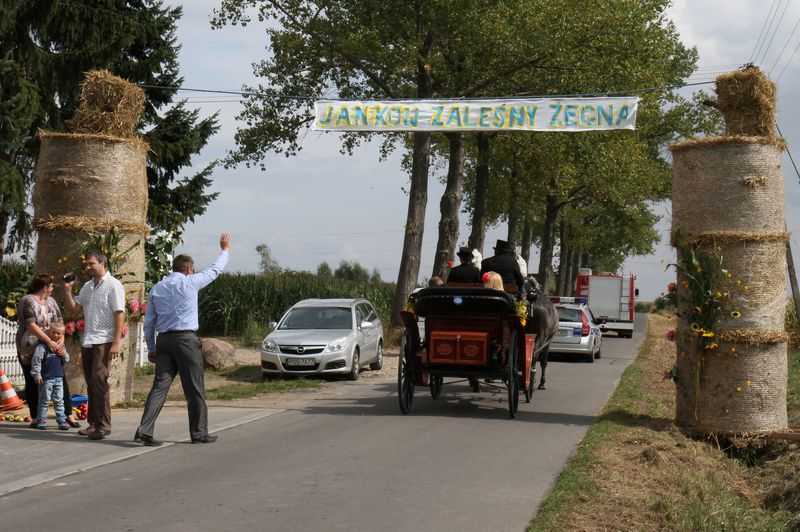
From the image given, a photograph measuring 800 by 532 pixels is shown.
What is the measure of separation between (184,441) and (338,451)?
71.0 inches

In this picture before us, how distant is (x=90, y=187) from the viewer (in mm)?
13352

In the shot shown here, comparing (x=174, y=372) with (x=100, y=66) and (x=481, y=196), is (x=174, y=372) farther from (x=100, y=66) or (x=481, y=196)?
(x=481, y=196)

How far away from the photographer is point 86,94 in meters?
13.6

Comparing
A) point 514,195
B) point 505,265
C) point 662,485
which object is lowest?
point 662,485

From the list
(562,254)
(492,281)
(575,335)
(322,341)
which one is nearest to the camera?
(492,281)

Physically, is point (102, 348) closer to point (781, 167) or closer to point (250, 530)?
point (250, 530)

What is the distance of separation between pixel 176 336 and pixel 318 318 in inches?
403

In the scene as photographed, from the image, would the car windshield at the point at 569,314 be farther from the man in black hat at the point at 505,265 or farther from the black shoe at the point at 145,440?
the black shoe at the point at 145,440

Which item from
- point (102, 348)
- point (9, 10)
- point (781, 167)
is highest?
point (9, 10)

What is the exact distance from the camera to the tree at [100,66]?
27.5m

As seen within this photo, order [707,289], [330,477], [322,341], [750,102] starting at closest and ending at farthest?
[330,477], [707,289], [750,102], [322,341]

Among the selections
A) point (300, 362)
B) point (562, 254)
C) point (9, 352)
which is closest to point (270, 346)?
point (300, 362)

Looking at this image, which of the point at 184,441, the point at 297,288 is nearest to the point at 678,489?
the point at 184,441

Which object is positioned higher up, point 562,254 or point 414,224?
point 562,254
